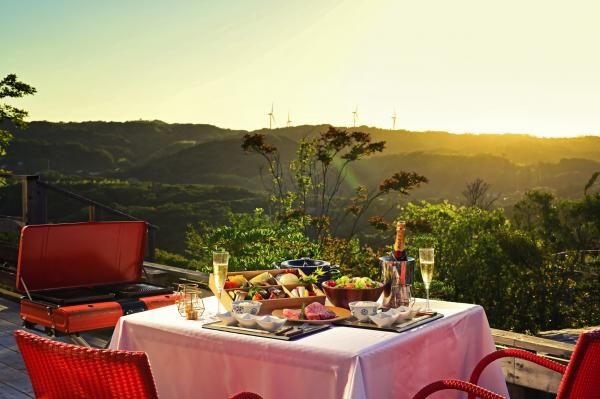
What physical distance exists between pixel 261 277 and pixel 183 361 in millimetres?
609

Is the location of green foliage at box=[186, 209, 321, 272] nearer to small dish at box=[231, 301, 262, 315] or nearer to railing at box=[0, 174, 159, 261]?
railing at box=[0, 174, 159, 261]

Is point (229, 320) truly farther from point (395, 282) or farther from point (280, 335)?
point (395, 282)

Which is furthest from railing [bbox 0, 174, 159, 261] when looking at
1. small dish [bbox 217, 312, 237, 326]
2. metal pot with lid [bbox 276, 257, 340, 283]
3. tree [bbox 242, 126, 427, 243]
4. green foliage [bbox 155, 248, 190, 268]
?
small dish [bbox 217, 312, 237, 326]

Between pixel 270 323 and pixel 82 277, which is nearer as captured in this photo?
pixel 270 323

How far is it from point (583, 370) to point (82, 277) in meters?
3.24

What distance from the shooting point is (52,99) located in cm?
1895

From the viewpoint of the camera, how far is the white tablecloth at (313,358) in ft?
6.87

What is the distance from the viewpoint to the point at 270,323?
7.69 ft

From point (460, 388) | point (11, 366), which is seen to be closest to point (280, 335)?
point (460, 388)

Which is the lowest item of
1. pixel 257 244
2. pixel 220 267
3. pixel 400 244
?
pixel 257 244

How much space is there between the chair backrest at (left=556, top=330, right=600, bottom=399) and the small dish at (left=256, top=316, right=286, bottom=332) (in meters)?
0.88

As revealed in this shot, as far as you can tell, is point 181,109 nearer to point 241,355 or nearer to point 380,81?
point 380,81

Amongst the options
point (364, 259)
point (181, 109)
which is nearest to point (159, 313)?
point (364, 259)

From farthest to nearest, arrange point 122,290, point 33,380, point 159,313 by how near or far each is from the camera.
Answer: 1. point 122,290
2. point 159,313
3. point 33,380
